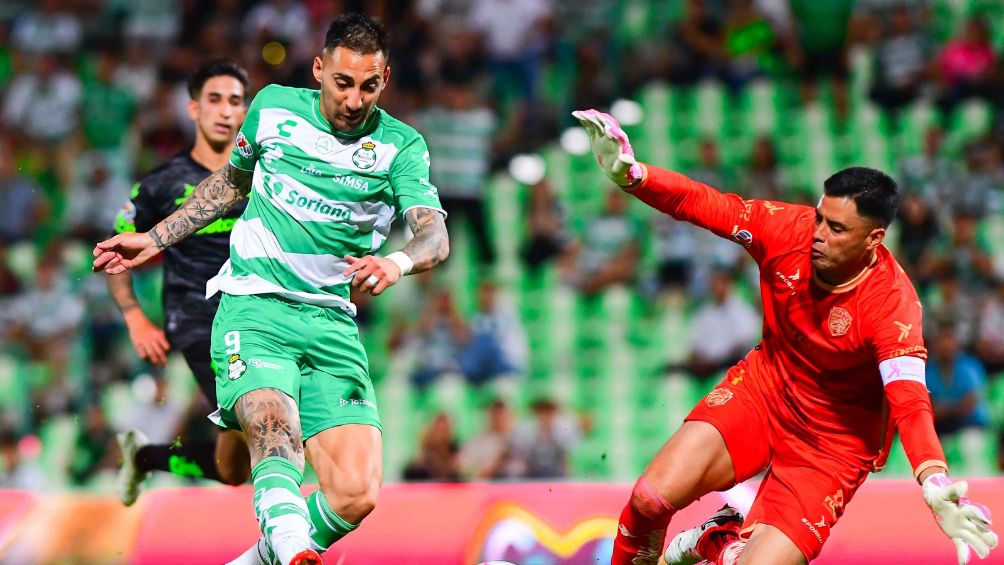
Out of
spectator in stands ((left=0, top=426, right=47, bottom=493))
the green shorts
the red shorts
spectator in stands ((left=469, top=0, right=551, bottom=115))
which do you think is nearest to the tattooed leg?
the green shorts

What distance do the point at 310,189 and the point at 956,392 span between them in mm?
7004

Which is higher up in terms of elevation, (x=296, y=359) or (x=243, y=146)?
(x=243, y=146)

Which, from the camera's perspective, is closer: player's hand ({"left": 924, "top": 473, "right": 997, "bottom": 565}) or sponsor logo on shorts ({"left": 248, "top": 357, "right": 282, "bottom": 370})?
player's hand ({"left": 924, "top": 473, "right": 997, "bottom": 565})

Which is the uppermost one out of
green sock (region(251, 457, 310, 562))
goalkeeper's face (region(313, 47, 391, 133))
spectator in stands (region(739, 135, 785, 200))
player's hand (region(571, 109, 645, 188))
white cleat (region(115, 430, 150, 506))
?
goalkeeper's face (region(313, 47, 391, 133))

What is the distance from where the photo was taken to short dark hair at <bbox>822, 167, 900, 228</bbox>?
5305mm

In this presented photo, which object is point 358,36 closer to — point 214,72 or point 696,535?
point 214,72

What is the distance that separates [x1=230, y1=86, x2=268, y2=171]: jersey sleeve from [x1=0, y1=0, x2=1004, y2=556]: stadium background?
543 cm

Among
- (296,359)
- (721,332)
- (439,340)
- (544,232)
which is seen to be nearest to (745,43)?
(544,232)

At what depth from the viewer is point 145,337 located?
6.80 meters

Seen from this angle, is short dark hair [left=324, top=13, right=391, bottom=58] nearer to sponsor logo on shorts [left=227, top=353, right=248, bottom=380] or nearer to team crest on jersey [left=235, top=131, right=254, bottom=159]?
team crest on jersey [left=235, top=131, right=254, bottom=159]

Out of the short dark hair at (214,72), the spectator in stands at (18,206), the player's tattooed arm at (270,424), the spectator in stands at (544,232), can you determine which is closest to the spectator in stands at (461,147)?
the spectator in stands at (544,232)

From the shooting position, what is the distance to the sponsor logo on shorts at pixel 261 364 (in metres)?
5.16

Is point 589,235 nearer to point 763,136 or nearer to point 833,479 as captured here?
point 763,136

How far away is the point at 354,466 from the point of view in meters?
5.32
